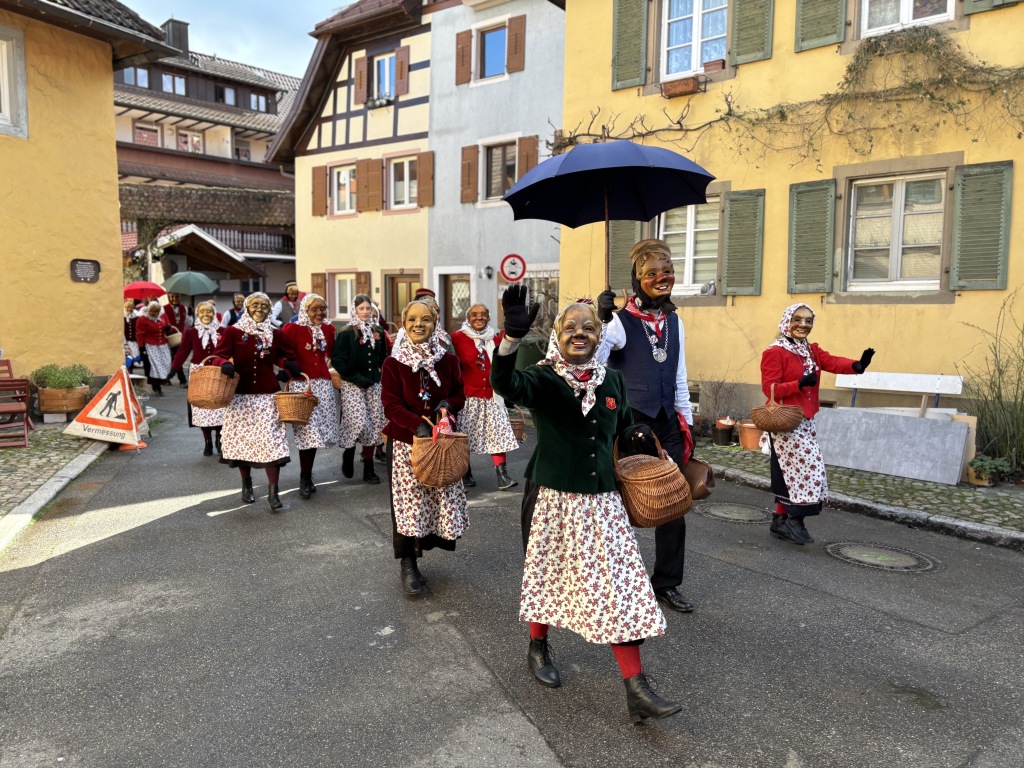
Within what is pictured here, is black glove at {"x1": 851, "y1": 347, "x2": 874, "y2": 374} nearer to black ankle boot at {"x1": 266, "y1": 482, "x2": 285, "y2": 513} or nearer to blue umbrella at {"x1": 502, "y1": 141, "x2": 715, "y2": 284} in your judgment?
blue umbrella at {"x1": 502, "y1": 141, "x2": 715, "y2": 284}

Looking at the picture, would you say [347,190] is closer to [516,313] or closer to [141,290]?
[141,290]

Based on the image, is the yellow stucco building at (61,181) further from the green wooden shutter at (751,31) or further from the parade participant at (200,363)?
the green wooden shutter at (751,31)

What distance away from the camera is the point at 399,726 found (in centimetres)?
328

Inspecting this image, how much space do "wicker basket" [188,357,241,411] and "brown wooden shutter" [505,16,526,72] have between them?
1440 cm

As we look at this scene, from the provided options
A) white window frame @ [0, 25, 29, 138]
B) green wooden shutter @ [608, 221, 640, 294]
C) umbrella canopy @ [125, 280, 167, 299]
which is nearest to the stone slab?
green wooden shutter @ [608, 221, 640, 294]

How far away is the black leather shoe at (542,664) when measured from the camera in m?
3.64

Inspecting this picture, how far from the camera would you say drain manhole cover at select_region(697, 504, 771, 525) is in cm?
676

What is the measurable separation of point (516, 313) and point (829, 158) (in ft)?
28.5

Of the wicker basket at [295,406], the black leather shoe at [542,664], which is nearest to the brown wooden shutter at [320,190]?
the wicker basket at [295,406]

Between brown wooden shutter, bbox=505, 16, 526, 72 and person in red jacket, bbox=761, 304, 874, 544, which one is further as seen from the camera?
brown wooden shutter, bbox=505, 16, 526, 72

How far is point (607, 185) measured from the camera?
5152mm

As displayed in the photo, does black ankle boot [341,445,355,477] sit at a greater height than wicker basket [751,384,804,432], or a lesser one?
lesser

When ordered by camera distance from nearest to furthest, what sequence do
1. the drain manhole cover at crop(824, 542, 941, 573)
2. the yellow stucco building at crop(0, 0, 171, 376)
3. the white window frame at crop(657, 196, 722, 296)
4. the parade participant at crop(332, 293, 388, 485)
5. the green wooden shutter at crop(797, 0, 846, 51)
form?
the drain manhole cover at crop(824, 542, 941, 573)
the parade participant at crop(332, 293, 388, 485)
the green wooden shutter at crop(797, 0, 846, 51)
the yellow stucco building at crop(0, 0, 171, 376)
the white window frame at crop(657, 196, 722, 296)

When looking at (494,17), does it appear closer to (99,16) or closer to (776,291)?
(99,16)
